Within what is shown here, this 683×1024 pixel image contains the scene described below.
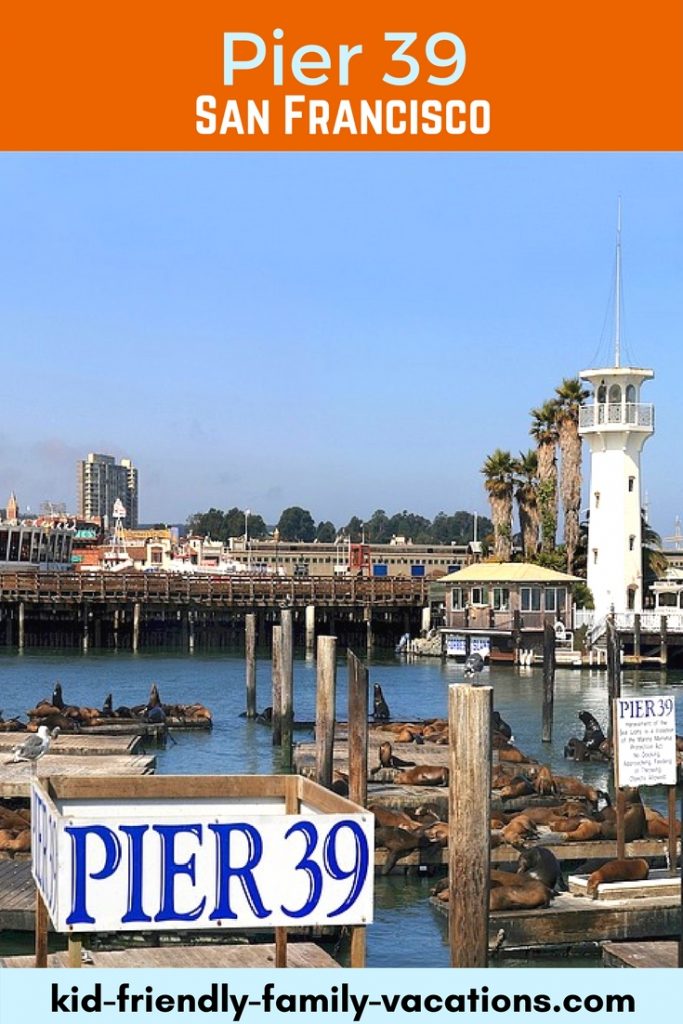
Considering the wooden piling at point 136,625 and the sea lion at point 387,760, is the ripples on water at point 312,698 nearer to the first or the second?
the wooden piling at point 136,625

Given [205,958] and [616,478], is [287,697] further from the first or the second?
[616,478]

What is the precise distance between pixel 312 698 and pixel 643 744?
29944 millimetres

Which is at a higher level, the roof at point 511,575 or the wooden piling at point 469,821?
the roof at point 511,575

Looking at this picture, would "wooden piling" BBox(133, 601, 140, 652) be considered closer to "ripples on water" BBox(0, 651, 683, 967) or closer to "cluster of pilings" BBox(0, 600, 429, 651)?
"cluster of pilings" BBox(0, 600, 429, 651)

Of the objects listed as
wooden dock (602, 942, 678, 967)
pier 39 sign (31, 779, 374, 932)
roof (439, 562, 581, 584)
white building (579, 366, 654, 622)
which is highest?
white building (579, 366, 654, 622)

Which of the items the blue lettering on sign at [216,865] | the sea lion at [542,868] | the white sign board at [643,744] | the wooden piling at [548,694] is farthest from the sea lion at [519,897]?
the wooden piling at [548,694]

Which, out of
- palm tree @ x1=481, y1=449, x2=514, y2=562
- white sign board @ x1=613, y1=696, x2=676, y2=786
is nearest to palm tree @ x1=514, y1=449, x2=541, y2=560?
palm tree @ x1=481, y1=449, x2=514, y2=562

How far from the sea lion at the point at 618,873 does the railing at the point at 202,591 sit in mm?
53021

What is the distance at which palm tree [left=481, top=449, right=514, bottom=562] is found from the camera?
68.4m

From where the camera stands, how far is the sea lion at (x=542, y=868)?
1666 centimetres

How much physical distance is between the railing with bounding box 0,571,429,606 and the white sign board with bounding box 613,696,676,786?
52.6m

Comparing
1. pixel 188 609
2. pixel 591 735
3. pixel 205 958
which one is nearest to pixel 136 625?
pixel 188 609

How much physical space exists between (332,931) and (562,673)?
39.9 m

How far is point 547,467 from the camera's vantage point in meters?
66.6
